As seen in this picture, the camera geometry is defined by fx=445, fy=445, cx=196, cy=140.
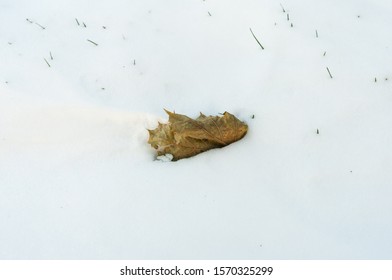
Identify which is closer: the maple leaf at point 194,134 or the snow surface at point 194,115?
the snow surface at point 194,115

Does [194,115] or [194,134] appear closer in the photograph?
[194,134]
